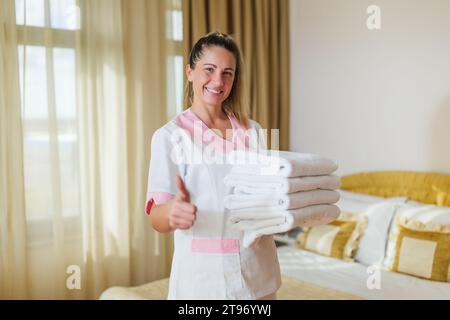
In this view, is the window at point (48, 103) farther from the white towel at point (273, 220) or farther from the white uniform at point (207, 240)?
the white towel at point (273, 220)

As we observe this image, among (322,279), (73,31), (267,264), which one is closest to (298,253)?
(322,279)

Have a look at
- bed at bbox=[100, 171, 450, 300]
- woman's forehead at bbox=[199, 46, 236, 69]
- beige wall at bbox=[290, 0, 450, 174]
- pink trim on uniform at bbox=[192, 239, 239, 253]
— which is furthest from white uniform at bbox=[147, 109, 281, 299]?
beige wall at bbox=[290, 0, 450, 174]

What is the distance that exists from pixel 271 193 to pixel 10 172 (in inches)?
87.0

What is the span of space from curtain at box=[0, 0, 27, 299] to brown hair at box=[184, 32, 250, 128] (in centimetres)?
201

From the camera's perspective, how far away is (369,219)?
10.2 feet

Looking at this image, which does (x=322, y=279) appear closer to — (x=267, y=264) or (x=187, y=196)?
(x=267, y=264)

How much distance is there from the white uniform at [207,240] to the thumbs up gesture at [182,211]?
9 centimetres

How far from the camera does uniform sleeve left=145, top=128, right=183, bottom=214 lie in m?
0.92

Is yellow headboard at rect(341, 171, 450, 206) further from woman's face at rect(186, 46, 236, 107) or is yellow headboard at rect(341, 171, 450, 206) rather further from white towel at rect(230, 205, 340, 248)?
woman's face at rect(186, 46, 236, 107)

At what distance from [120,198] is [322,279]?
4.22 ft

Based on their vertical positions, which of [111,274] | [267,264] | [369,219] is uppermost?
[267,264]

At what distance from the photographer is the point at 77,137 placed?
292cm

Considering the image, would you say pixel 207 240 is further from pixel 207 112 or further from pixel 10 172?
pixel 10 172

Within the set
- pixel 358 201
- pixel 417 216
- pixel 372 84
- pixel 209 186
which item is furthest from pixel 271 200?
pixel 372 84
